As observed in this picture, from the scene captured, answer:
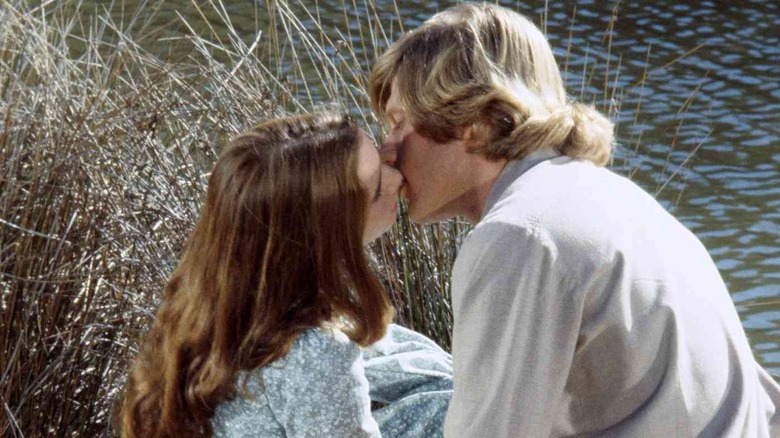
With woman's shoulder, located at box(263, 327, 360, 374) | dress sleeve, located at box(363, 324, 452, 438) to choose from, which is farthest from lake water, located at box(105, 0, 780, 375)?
woman's shoulder, located at box(263, 327, 360, 374)

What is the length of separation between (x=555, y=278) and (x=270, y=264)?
17.6 inches

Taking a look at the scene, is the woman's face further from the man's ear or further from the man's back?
the man's back

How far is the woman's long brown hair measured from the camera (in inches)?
66.7

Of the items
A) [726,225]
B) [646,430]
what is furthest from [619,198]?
[726,225]

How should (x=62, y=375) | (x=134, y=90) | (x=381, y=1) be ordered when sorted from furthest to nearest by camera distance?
(x=381, y=1)
(x=134, y=90)
(x=62, y=375)

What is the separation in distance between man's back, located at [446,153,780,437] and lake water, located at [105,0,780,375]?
212 cm

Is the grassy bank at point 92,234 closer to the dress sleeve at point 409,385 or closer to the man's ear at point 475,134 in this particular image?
the dress sleeve at point 409,385

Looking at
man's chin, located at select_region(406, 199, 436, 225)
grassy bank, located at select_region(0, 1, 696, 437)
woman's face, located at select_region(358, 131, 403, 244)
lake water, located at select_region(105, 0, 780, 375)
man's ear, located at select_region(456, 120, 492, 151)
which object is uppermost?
man's ear, located at select_region(456, 120, 492, 151)

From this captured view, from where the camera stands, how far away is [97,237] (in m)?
2.52

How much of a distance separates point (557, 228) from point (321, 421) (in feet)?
1.45

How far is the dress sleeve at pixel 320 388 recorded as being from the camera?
1.66m

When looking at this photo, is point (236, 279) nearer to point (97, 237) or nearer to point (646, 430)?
point (646, 430)

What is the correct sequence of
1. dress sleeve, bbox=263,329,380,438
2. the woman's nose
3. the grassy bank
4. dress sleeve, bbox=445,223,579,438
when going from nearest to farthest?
dress sleeve, bbox=445,223,579,438
dress sleeve, bbox=263,329,380,438
the woman's nose
the grassy bank

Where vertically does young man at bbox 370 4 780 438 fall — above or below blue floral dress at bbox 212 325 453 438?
above
